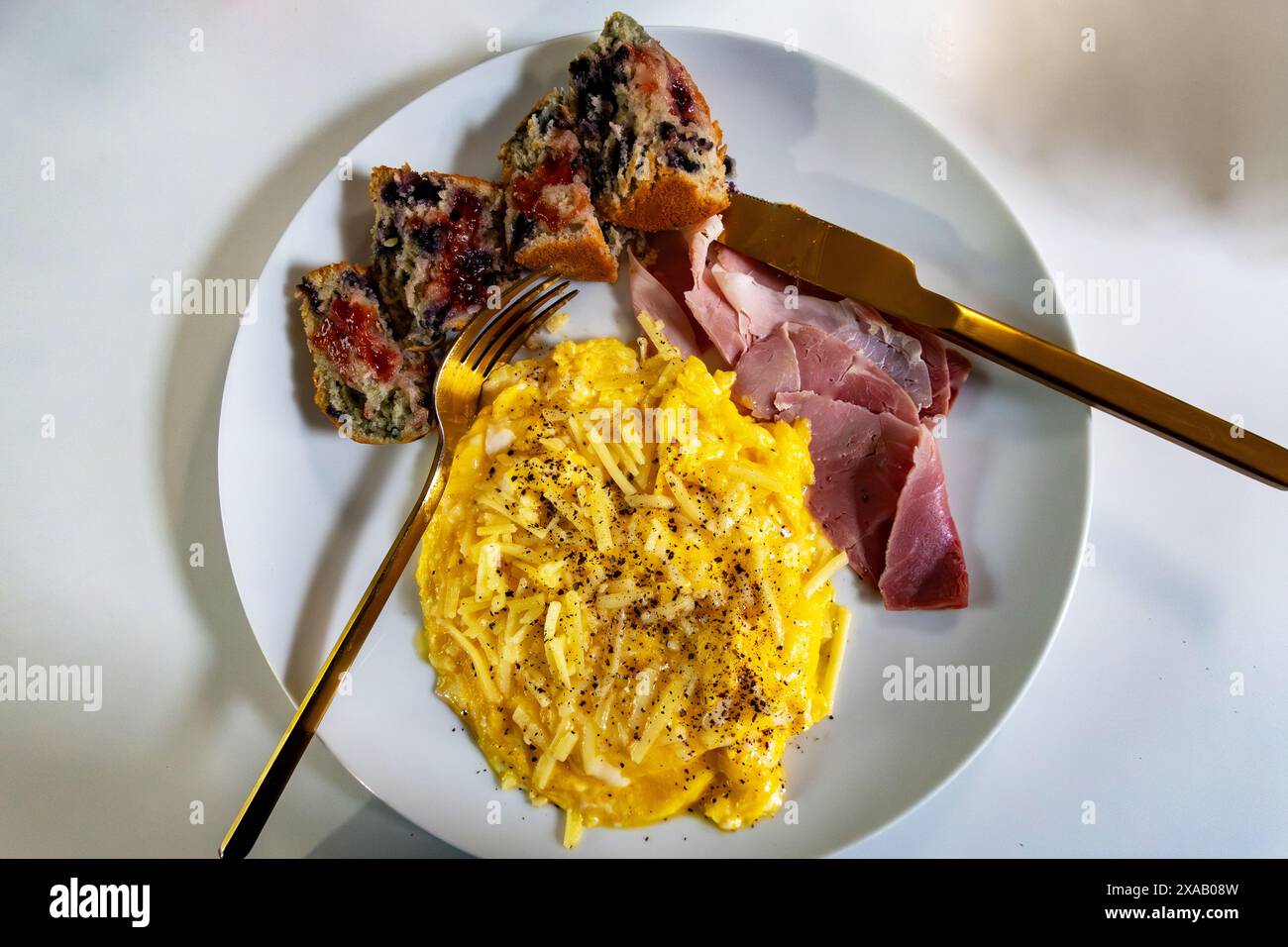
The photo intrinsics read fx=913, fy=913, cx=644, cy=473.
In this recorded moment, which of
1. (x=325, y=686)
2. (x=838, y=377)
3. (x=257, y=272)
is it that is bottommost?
(x=325, y=686)

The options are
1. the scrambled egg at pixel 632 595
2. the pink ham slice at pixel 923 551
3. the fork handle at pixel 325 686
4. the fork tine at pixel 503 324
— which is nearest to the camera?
the fork handle at pixel 325 686

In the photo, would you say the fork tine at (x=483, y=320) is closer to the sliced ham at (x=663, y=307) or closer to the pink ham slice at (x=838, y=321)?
the sliced ham at (x=663, y=307)

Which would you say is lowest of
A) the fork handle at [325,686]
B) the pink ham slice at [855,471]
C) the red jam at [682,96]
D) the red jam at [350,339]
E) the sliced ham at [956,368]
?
the fork handle at [325,686]

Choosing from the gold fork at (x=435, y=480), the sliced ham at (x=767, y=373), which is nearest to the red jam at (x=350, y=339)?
the gold fork at (x=435, y=480)

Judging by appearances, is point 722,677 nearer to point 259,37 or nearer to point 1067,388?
point 1067,388

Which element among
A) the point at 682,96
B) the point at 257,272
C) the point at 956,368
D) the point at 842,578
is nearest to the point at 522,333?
the point at 682,96

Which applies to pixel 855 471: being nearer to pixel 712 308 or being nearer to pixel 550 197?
pixel 712 308
